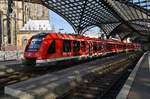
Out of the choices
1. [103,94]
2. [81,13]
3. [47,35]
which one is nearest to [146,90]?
[103,94]

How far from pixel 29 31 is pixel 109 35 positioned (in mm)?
26524

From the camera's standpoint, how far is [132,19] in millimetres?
79375

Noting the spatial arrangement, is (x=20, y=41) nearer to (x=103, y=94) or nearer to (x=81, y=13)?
(x=81, y=13)

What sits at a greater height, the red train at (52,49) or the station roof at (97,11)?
the station roof at (97,11)

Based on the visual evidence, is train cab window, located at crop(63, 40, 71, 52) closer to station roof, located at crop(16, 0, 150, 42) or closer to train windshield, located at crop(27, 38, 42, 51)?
train windshield, located at crop(27, 38, 42, 51)

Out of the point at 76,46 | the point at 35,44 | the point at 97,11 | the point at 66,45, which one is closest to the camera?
the point at 35,44

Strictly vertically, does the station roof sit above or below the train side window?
above

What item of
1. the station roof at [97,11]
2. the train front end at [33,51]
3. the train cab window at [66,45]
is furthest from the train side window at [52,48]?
the station roof at [97,11]

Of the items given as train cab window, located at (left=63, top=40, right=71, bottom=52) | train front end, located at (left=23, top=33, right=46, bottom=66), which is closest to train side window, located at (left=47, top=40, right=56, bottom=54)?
train front end, located at (left=23, top=33, right=46, bottom=66)

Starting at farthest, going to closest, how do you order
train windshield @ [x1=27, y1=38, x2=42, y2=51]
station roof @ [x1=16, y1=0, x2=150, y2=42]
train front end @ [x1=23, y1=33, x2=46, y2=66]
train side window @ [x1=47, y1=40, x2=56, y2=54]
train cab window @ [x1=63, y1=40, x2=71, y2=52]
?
1. station roof @ [x1=16, y1=0, x2=150, y2=42]
2. train cab window @ [x1=63, y1=40, x2=71, y2=52]
3. train side window @ [x1=47, y1=40, x2=56, y2=54]
4. train windshield @ [x1=27, y1=38, x2=42, y2=51]
5. train front end @ [x1=23, y1=33, x2=46, y2=66]

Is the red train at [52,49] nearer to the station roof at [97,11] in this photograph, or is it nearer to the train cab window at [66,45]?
the train cab window at [66,45]

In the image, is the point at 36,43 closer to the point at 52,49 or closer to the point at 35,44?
the point at 35,44

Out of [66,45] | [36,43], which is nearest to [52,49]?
[36,43]

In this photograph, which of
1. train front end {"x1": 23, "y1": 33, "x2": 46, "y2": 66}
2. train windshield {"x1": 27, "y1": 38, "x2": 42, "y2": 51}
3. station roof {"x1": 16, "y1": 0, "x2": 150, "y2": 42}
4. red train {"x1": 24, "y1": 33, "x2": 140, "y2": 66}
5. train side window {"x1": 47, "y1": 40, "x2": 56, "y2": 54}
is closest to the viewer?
train front end {"x1": 23, "y1": 33, "x2": 46, "y2": 66}
